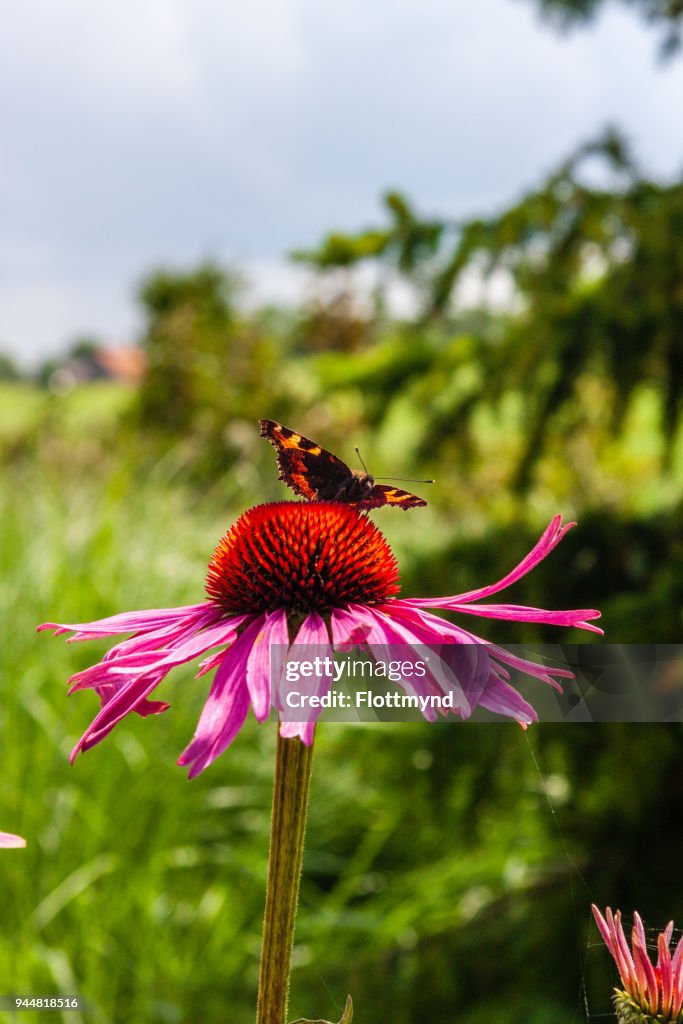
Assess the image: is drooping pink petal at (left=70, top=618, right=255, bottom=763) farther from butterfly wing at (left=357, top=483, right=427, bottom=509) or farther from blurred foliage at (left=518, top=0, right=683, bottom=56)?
blurred foliage at (left=518, top=0, right=683, bottom=56)

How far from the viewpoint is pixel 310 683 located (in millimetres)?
167

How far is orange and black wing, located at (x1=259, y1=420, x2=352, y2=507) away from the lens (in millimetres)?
243

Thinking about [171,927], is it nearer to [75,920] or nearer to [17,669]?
[75,920]

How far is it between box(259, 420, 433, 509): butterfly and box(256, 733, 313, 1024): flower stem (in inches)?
2.5

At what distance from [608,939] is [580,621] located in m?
0.06

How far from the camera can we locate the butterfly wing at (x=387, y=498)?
209mm

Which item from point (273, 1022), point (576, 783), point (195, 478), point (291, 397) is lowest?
point (273, 1022)

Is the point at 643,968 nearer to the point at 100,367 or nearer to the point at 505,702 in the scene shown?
the point at 505,702

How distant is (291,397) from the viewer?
425 centimetres

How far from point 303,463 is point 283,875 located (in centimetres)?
10

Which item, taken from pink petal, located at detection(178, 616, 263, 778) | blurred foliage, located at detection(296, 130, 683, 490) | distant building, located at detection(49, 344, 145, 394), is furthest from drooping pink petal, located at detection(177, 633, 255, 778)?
distant building, located at detection(49, 344, 145, 394)

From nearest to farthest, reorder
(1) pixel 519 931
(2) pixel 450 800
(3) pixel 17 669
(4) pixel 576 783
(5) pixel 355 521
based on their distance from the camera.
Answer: (5) pixel 355 521, (1) pixel 519 931, (4) pixel 576 783, (2) pixel 450 800, (3) pixel 17 669

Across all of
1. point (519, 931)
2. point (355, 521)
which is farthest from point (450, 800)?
point (355, 521)

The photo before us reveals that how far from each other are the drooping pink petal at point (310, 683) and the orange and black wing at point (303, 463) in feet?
0.15
